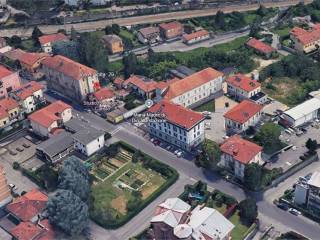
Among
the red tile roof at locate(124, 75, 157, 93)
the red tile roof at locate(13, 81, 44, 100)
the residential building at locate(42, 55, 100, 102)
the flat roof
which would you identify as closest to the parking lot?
the flat roof

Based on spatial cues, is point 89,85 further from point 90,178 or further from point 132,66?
point 90,178

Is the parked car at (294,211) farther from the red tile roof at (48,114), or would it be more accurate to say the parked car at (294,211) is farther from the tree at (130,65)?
the tree at (130,65)

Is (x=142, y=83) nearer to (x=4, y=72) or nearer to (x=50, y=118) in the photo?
(x=50, y=118)

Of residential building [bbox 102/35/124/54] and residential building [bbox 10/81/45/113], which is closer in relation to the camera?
residential building [bbox 10/81/45/113]

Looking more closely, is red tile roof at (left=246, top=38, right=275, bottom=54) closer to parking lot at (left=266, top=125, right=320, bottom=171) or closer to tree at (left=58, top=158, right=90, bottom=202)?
parking lot at (left=266, top=125, right=320, bottom=171)

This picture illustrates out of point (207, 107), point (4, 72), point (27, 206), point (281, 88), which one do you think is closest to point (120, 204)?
point (27, 206)

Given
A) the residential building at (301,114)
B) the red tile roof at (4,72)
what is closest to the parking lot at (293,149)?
the residential building at (301,114)
